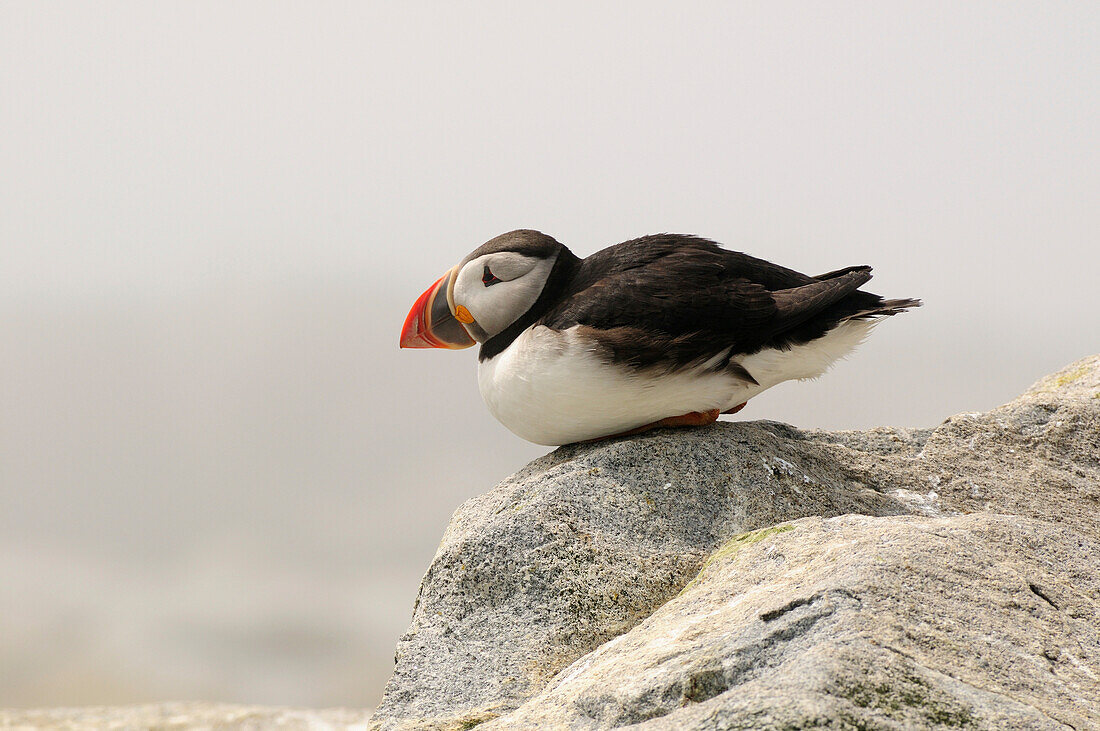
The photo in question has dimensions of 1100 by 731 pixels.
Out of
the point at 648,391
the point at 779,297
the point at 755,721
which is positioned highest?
the point at 779,297

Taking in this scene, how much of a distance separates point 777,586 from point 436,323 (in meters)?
2.38

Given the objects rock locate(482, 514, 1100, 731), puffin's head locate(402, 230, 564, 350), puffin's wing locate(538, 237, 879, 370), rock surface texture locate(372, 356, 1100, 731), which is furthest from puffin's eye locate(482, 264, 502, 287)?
rock locate(482, 514, 1100, 731)

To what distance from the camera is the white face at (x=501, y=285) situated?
4.15 meters

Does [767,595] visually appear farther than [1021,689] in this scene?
Yes

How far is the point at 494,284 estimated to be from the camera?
4.18m

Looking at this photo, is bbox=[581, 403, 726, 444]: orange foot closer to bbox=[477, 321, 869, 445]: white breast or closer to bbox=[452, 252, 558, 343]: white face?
bbox=[477, 321, 869, 445]: white breast

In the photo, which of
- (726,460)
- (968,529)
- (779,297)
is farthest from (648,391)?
(968,529)

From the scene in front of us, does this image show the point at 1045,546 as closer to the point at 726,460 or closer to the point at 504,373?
the point at 726,460

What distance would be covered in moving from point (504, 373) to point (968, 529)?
197 cm

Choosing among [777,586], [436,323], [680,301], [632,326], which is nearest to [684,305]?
[680,301]

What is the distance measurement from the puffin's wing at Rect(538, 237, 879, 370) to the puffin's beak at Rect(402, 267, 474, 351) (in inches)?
20.2

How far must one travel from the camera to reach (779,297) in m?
4.02

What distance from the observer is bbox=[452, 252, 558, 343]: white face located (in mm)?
4148

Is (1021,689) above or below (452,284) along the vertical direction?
below
